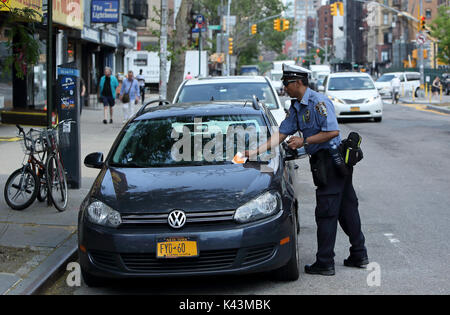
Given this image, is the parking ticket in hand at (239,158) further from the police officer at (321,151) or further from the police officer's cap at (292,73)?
the police officer's cap at (292,73)

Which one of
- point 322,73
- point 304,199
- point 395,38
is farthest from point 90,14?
point 395,38

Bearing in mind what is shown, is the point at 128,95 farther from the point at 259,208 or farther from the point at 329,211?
the point at 259,208

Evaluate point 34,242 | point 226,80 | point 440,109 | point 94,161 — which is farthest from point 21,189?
point 440,109

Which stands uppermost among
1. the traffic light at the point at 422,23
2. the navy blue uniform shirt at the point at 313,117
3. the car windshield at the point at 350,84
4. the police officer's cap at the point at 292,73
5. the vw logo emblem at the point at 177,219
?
the traffic light at the point at 422,23

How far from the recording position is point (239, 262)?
568cm

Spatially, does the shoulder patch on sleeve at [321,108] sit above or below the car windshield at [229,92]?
below

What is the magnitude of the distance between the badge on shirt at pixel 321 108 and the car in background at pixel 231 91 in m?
6.62

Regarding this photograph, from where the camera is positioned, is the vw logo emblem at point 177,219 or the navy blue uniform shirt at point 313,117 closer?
the vw logo emblem at point 177,219

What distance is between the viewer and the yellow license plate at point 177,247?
221 inches

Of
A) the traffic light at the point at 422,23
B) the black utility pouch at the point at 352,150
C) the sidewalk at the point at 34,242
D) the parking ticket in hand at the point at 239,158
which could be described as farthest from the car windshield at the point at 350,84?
the black utility pouch at the point at 352,150

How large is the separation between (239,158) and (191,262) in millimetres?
1282

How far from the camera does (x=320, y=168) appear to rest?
20.5 feet

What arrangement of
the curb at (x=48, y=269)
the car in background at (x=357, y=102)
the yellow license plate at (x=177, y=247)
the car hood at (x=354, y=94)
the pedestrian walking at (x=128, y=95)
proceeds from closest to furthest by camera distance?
the yellow license plate at (x=177, y=247) → the curb at (x=48, y=269) → the pedestrian walking at (x=128, y=95) → the car in background at (x=357, y=102) → the car hood at (x=354, y=94)

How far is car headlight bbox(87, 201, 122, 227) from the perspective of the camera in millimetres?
5805
